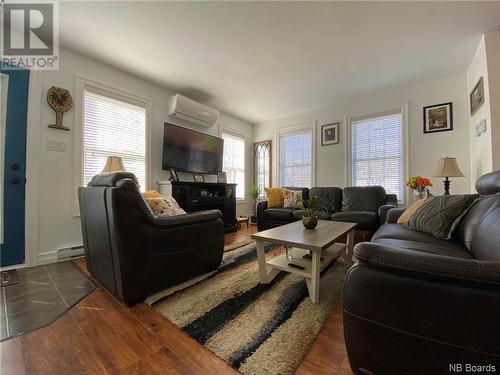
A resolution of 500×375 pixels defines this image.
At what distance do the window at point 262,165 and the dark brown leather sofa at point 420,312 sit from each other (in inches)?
171

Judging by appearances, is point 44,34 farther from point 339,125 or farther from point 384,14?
point 339,125

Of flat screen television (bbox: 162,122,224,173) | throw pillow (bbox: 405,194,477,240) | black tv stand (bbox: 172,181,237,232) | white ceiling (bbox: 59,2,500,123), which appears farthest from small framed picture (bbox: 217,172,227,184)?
throw pillow (bbox: 405,194,477,240)

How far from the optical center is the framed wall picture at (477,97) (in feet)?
8.03

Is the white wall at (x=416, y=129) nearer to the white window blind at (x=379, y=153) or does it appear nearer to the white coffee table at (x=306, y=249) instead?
the white window blind at (x=379, y=153)

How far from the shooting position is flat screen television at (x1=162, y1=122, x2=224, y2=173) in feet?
11.2

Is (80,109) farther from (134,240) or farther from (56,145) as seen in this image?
(134,240)

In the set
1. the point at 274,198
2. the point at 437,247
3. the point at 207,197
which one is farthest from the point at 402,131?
the point at 207,197

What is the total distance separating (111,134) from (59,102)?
614 mm

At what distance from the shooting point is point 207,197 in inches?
144

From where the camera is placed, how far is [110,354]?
41.0 inches

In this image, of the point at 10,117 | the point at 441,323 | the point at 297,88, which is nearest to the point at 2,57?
the point at 10,117

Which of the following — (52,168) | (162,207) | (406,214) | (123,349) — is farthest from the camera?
(52,168)

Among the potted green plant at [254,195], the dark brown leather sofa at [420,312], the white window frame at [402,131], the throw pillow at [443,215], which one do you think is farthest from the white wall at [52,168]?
the white window frame at [402,131]

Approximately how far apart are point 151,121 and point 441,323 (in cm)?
376
